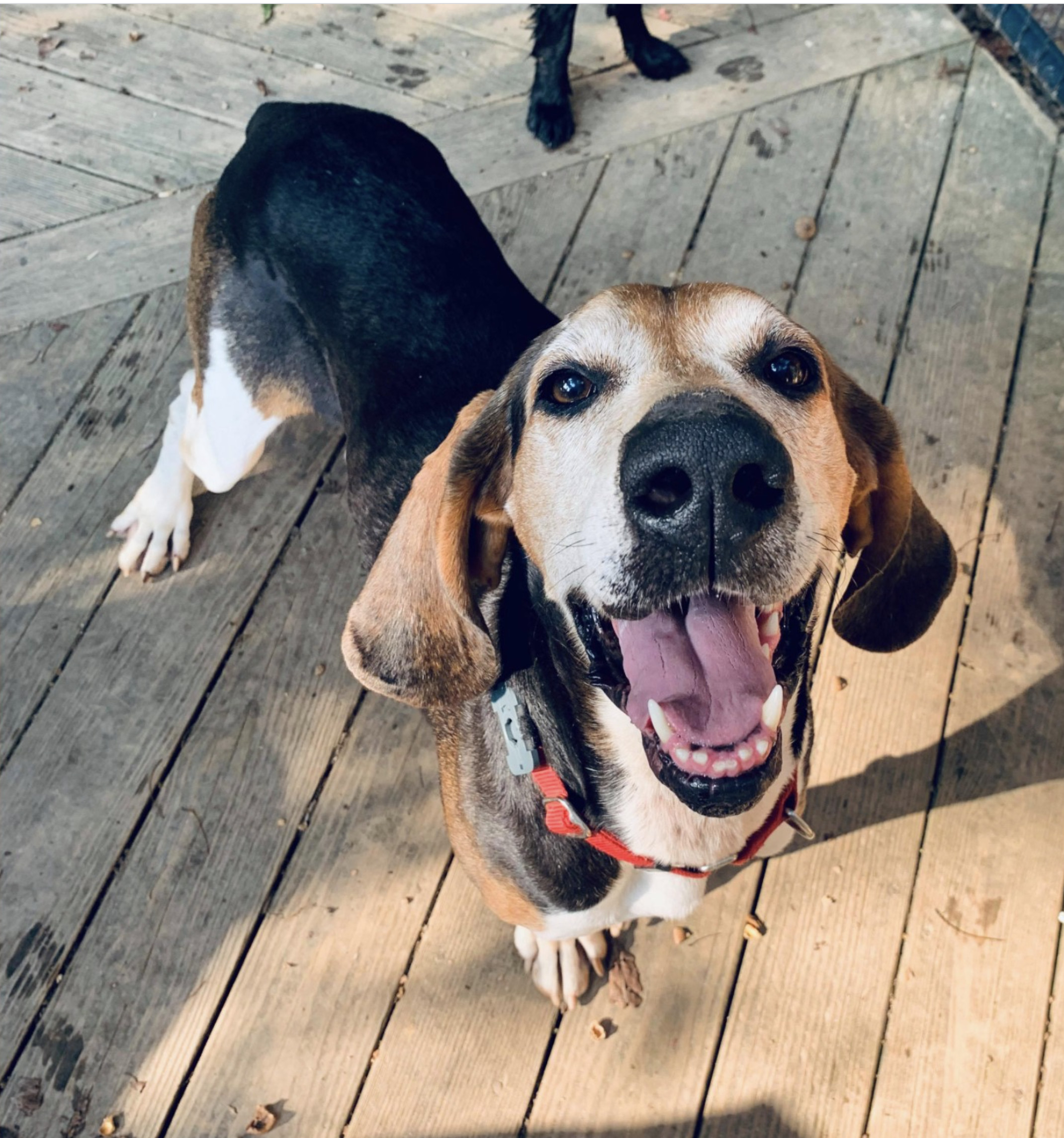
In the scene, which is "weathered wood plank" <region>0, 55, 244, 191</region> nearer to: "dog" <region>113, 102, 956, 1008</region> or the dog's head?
"dog" <region>113, 102, 956, 1008</region>

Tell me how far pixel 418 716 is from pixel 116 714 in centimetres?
99

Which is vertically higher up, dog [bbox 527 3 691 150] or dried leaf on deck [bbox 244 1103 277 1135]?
dog [bbox 527 3 691 150]

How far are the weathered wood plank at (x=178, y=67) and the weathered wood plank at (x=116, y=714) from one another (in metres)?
1.74

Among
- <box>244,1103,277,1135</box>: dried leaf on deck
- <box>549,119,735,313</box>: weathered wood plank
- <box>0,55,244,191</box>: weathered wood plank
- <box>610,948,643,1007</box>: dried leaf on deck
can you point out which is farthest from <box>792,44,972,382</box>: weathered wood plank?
<box>244,1103,277,1135</box>: dried leaf on deck

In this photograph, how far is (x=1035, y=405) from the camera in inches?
139

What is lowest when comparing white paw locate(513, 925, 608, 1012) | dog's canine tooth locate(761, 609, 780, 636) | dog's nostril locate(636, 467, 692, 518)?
white paw locate(513, 925, 608, 1012)

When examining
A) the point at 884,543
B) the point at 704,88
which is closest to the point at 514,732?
the point at 884,543

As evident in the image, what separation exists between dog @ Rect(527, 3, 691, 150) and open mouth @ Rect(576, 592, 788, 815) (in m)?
3.02

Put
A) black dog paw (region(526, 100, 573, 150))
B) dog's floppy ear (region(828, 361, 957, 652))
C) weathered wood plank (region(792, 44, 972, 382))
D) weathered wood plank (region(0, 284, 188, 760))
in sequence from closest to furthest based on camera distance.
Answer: dog's floppy ear (region(828, 361, 957, 652)) < weathered wood plank (region(0, 284, 188, 760)) < weathered wood plank (region(792, 44, 972, 382)) < black dog paw (region(526, 100, 573, 150))

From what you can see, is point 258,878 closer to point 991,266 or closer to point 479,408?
point 479,408

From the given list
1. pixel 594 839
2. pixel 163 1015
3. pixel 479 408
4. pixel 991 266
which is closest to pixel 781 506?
pixel 479 408

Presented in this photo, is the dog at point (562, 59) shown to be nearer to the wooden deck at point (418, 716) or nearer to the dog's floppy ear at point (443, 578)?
the wooden deck at point (418, 716)

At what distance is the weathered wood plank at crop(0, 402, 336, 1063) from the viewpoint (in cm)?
282


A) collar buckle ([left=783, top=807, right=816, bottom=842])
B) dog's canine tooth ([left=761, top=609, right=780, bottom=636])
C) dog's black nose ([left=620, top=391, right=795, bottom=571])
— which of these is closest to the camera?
dog's black nose ([left=620, top=391, right=795, bottom=571])
